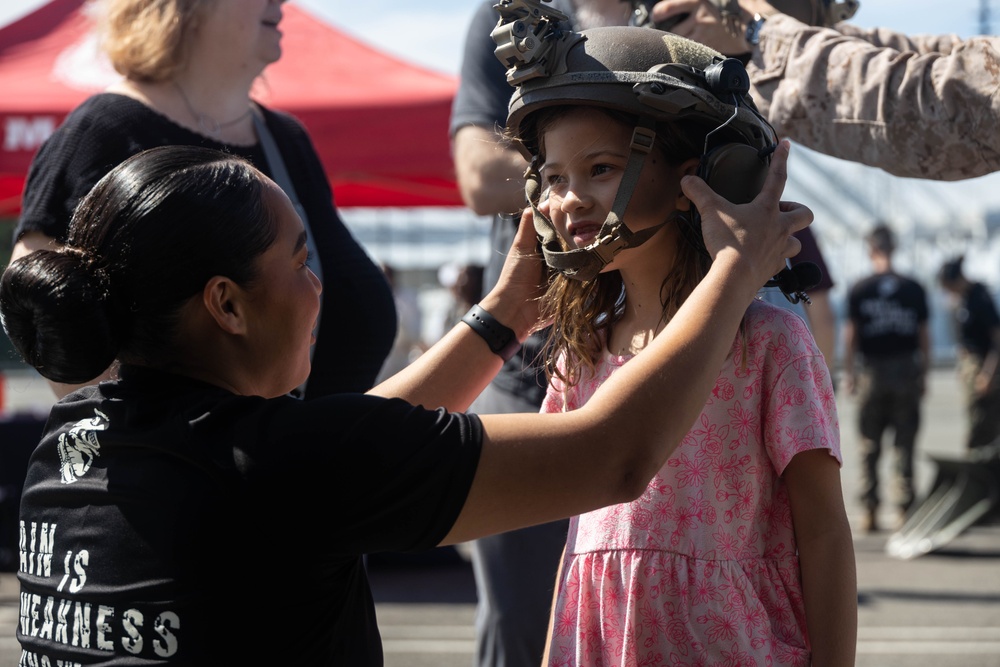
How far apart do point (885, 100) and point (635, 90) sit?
1.65ft

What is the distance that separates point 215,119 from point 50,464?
3.96 feet

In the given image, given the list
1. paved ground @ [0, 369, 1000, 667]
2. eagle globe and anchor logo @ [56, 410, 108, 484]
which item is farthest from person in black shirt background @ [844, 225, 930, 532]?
eagle globe and anchor logo @ [56, 410, 108, 484]

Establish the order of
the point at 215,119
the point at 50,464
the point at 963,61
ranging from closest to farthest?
the point at 50,464 < the point at 963,61 < the point at 215,119

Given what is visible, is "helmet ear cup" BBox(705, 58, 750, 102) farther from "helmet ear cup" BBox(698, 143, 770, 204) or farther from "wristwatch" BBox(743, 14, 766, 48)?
"wristwatch" BBox(743, 14, 766, 48)

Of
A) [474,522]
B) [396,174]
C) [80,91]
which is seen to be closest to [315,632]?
[474,522]

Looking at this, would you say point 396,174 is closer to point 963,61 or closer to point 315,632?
point 963,61

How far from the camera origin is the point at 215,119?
8.80 ft

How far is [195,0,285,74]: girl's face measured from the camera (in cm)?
270

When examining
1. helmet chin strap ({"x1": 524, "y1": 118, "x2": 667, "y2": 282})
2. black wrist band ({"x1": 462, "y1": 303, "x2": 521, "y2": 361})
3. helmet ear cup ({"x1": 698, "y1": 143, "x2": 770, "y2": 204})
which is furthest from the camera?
black wrist band ({"x1": 462, "y1": 303, "x2": 521, "y2": 361})

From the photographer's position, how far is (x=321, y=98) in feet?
19.6

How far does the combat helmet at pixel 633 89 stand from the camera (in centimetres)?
176

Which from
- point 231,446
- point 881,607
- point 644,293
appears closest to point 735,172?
point 644,293

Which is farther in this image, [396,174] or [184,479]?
[396,174]

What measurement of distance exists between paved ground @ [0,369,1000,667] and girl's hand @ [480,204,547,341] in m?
2.38
